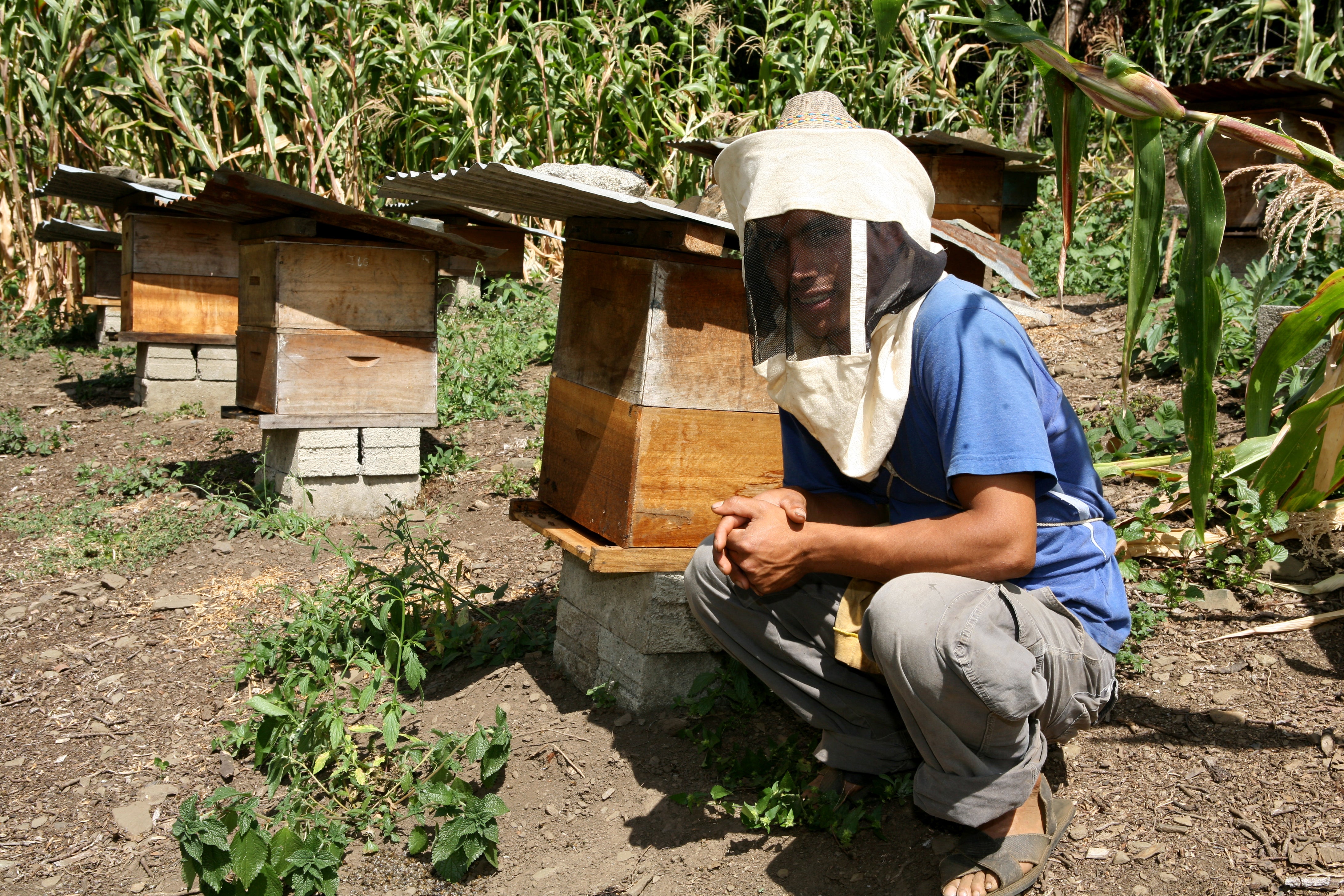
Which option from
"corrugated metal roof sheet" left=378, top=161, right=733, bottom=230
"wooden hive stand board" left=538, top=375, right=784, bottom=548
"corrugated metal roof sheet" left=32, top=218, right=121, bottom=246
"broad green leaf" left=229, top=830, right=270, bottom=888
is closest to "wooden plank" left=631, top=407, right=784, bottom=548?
"wooden hive stand board" left=538, top=375, right=784, bottom=548

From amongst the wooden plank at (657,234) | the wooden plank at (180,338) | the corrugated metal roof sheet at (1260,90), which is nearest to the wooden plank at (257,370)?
the wooden plank at (180,338)

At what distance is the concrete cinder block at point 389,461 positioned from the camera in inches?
188

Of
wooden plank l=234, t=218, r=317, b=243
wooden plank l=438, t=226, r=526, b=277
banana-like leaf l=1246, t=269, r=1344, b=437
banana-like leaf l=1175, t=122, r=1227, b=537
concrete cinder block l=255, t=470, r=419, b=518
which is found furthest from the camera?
wooden plank l=438, t=226, r=526, b=277

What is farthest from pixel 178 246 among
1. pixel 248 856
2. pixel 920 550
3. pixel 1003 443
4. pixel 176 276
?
pixel 1003 443

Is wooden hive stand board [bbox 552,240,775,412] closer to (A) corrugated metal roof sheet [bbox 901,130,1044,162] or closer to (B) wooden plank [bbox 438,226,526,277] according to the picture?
(A) corrugated metal roof sheet [bbox 901,130,1044,162]

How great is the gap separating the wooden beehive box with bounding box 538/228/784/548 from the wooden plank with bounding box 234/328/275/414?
231 cm

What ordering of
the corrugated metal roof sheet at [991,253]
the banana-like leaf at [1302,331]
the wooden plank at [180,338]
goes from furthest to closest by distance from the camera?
the wooden plank at [180,338]
the corrugated metal roof sheet at [991,253]
the banana-like leaf at [1302,331]

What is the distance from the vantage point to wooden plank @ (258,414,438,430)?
14.9ft

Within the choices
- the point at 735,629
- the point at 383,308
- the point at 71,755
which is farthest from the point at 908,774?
the point at 383,308

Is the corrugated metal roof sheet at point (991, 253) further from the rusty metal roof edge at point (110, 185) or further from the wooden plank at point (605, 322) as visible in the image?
the rusty metal roof edge at point (110, 185)

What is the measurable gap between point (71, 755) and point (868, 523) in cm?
235

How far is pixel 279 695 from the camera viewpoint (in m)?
2.68

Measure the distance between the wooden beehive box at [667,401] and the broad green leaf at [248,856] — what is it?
3.51ft

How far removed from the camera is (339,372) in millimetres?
4621
